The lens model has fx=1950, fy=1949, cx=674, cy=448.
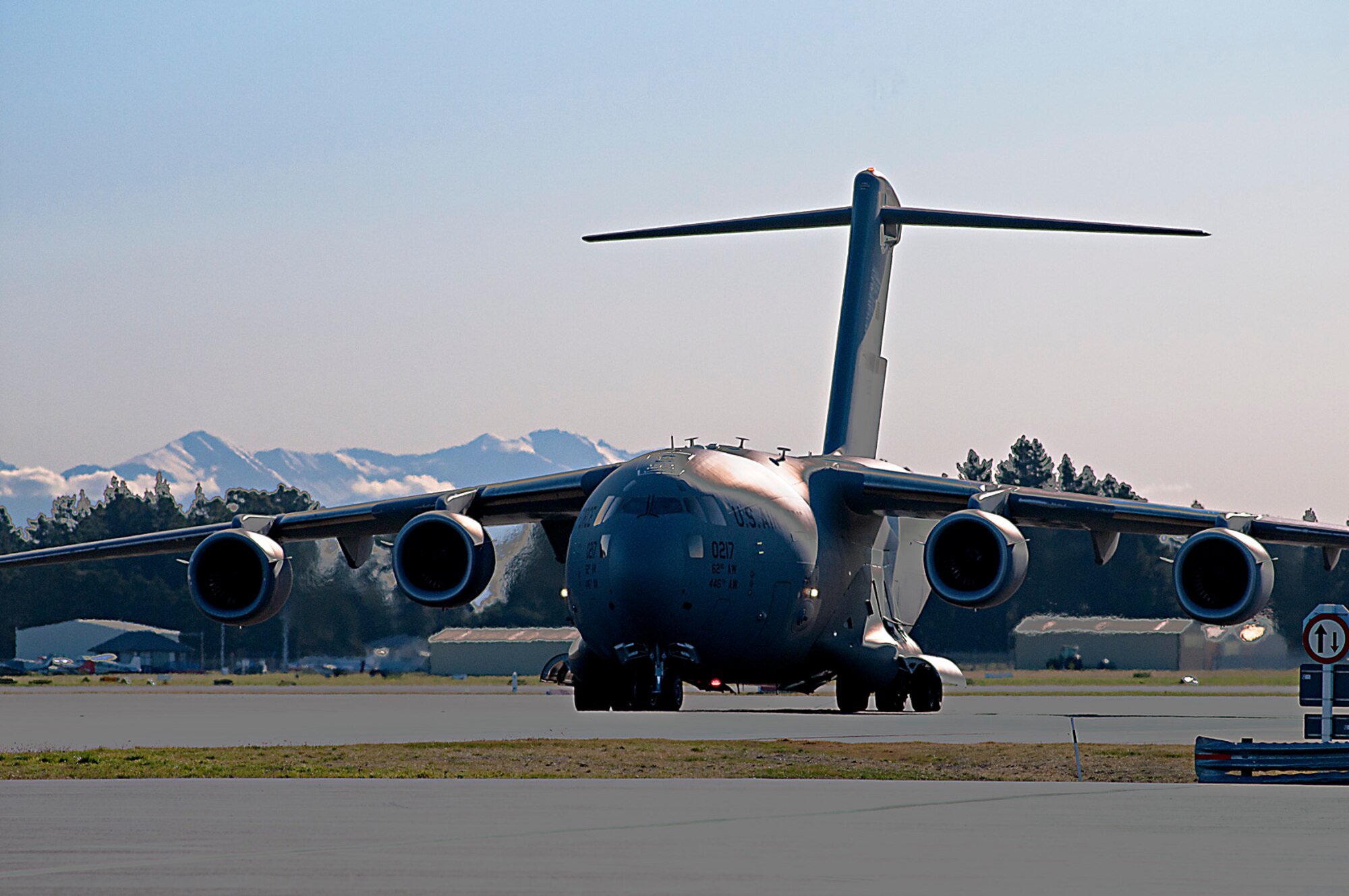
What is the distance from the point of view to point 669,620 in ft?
98.3

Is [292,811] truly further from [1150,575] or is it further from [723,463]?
[1150,575]

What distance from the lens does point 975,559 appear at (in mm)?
31312

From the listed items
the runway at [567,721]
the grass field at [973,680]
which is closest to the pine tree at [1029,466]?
the grass field at [973,680]

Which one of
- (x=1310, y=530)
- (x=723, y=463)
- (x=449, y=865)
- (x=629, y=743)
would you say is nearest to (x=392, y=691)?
(x=723, y=463)

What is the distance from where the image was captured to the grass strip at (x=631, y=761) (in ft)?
59.6

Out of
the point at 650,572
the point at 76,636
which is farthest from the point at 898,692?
the point at 76,636

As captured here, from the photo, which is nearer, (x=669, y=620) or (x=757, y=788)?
(x=757, y=788)

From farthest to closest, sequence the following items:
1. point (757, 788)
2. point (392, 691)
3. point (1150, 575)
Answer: point (1150, 575)
point (392, 691)
point (757, 788)

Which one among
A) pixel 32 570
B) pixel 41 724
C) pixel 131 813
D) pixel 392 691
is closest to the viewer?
pixel 131 813

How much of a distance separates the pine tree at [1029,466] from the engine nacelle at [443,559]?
94467 millimetres

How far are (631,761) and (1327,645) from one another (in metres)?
7.43

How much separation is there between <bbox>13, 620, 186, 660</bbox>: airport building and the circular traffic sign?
79.5 m

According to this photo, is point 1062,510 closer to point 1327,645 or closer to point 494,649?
point 1327,645

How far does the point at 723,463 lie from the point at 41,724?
11.2m
